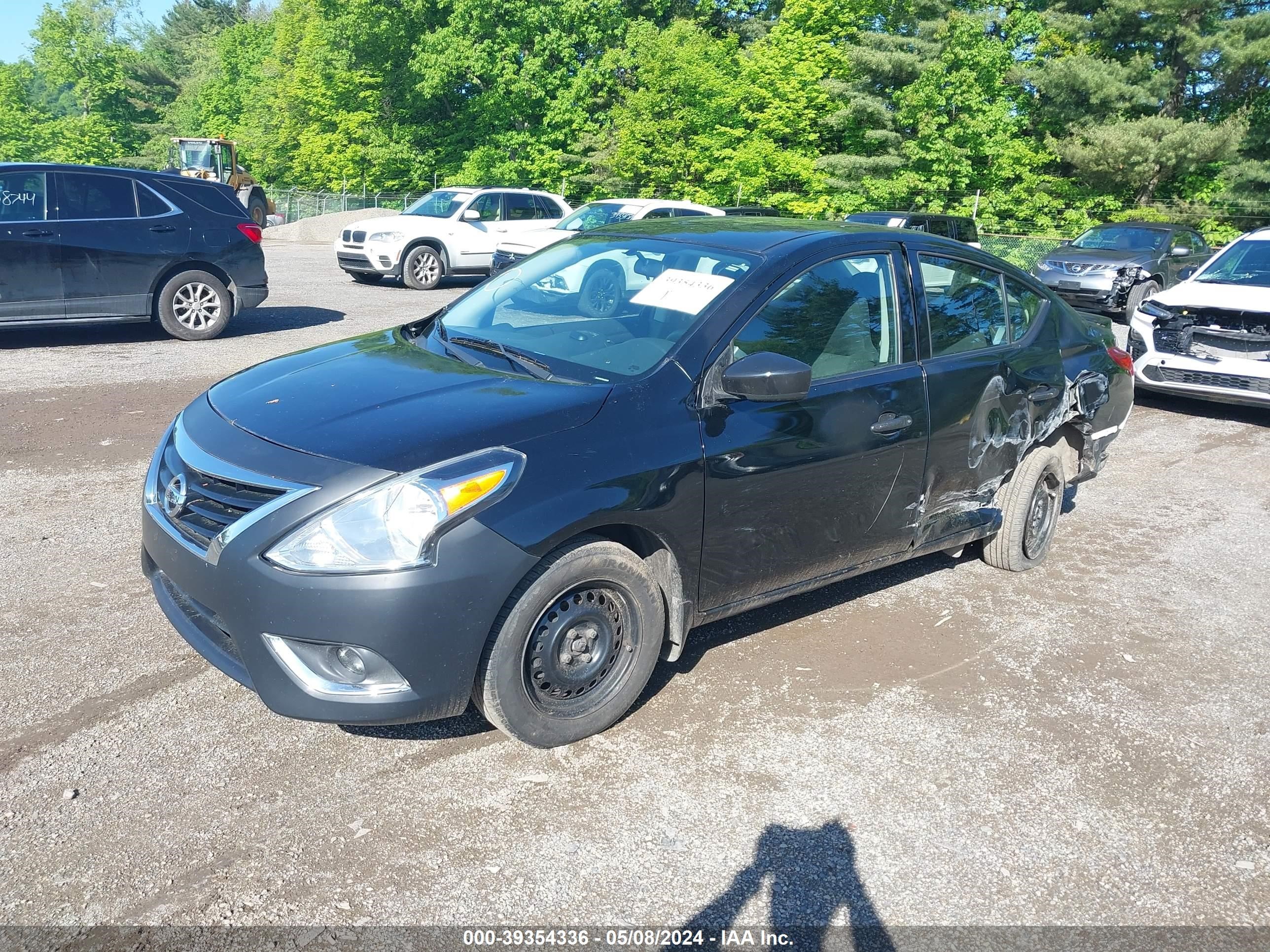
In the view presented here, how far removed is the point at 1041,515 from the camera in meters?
5.69

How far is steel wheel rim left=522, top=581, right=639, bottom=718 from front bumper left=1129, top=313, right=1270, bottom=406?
732cm

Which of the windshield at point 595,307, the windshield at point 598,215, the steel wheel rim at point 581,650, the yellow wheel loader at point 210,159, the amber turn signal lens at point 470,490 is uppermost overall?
the yellow wheel loader at point 210,159

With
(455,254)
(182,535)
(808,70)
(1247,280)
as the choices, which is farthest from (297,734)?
(808,70)

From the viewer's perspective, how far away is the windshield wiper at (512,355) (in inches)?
158

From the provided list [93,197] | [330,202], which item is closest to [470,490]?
[93,197]

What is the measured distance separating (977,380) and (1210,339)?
6.14 m

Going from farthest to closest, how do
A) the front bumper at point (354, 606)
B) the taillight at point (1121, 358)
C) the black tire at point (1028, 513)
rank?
the taillight at point (1121, 358)
the black tire at point (1028, 513)
the front bumper at point (354, 606)

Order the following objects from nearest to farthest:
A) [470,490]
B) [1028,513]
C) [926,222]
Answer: [470,490], [1028,513], [926,222]

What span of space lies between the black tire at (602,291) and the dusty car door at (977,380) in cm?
129

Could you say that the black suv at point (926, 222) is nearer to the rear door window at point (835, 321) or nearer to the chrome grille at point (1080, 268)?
the chrome grille at point (1080, 268)

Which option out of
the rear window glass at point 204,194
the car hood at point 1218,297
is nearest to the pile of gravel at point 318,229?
the rear window glass at point 204,194

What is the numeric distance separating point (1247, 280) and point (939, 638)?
7.52 m

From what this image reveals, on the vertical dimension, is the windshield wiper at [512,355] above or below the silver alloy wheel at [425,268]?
above

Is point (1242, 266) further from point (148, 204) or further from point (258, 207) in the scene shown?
point (258, 207)
